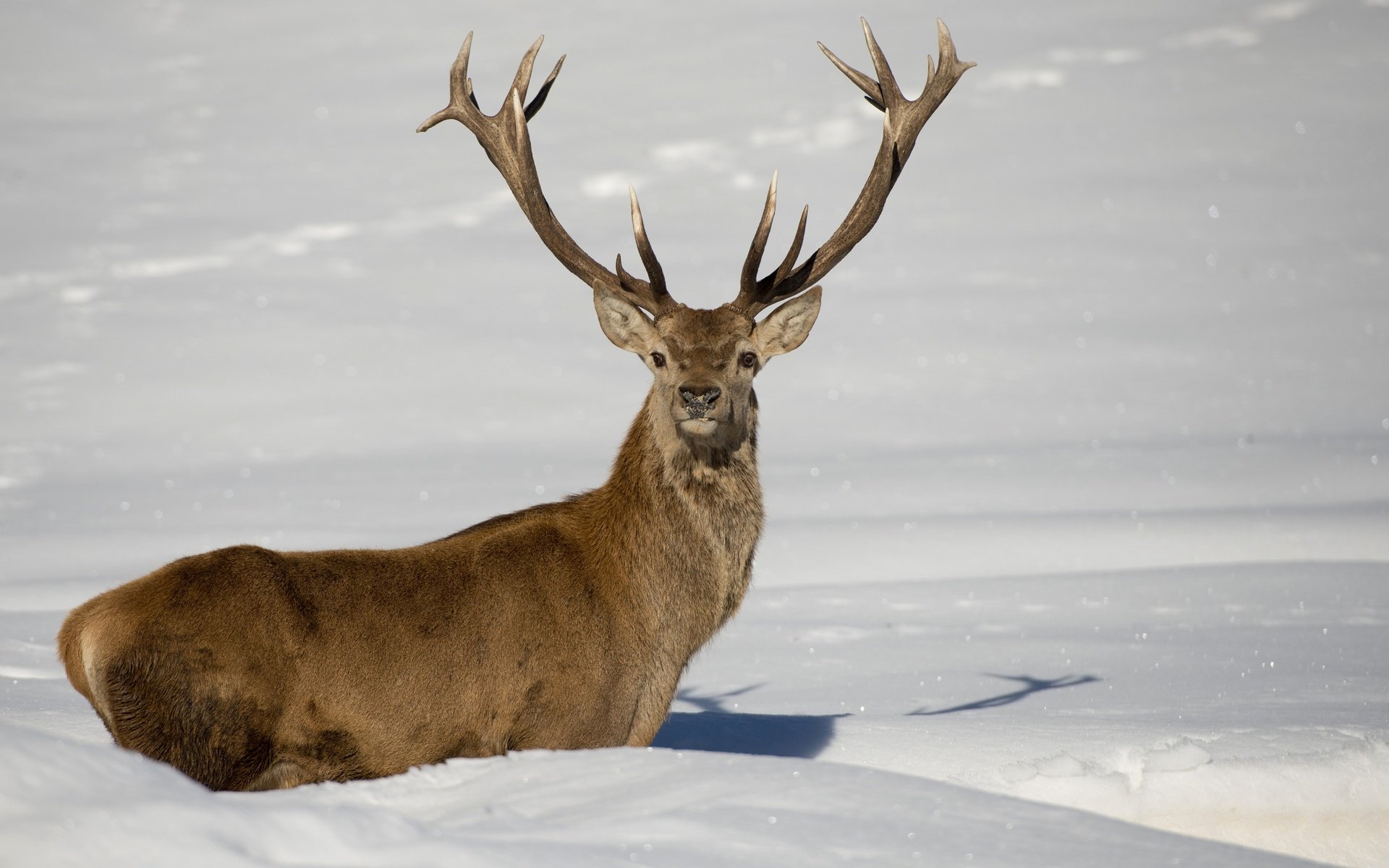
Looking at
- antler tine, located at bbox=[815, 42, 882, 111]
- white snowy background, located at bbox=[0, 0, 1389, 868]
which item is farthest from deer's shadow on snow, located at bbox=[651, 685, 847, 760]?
antler tine, located at bbox=[815, 42, 882, 111]

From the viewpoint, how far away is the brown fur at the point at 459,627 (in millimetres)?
4738

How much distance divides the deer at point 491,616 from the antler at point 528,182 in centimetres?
3

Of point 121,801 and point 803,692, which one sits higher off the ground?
point 121,801

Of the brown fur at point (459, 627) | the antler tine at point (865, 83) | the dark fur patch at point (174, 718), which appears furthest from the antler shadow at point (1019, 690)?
→ the dark fur patch at point (174, 718)

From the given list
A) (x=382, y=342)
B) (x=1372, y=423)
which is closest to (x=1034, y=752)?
(x=1372, y=423)

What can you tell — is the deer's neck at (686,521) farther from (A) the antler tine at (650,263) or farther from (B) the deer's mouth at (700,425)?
(A) the antler tine at (650,263)

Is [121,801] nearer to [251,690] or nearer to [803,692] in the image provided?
[251,690]

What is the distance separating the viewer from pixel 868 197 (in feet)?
22.6

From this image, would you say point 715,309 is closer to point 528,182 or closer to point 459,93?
point 528,182

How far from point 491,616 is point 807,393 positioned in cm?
1362

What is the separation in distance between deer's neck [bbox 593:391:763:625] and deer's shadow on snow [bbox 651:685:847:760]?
72 centimetres

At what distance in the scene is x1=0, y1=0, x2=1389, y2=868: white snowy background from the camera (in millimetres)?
4348

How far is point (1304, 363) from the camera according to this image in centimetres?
1872

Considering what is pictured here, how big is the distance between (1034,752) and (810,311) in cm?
203
